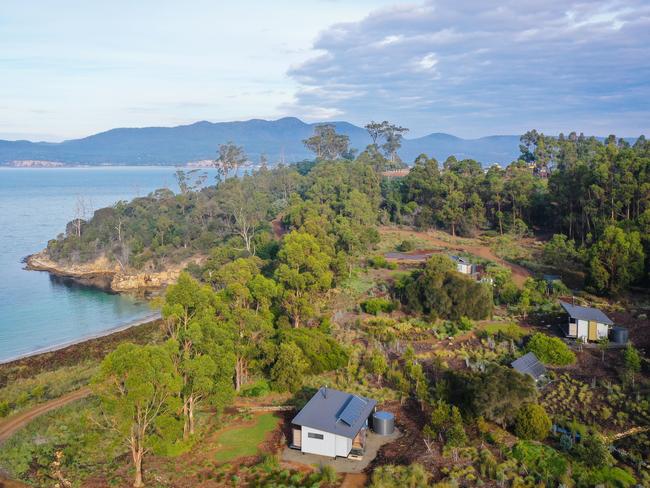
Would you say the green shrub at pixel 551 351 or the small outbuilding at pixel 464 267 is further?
the small outbuilding at pixel 464 267

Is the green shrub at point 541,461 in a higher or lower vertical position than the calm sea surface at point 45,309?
higher

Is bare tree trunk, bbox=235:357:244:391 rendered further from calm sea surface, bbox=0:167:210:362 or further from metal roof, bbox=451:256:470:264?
metal roof, bbox=451:256:470:264

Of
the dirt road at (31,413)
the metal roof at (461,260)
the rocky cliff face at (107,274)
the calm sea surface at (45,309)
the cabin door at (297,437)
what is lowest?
the calm sea surface at (45,309)

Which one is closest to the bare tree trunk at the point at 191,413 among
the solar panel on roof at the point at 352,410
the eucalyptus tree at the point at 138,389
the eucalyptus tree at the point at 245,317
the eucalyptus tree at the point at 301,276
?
the eucalyptus tree at the point at 138,389

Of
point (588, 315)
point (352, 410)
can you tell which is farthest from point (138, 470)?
point (588, 315)

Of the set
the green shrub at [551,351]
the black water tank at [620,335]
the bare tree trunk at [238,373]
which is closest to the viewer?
the bare tree trunk at [238,373]

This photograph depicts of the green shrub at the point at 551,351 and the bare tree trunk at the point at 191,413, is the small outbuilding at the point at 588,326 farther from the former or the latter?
the bare tree trunk at the point at 191,413

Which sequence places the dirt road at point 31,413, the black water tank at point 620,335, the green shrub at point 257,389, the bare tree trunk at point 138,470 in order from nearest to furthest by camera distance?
the bare tree trunk at point 138,470 < the dirt road at point 31,413 < the green shrub at point 257,389 < the black water tank at point 620,335
